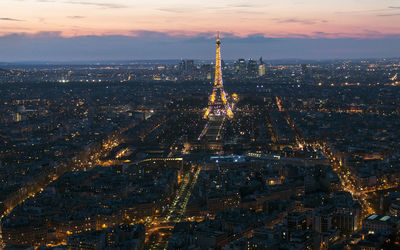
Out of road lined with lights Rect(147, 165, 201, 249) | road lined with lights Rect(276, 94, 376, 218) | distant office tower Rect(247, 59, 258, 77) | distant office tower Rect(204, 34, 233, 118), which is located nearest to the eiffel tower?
distant office tower Rect(204, 34, 233, 118)

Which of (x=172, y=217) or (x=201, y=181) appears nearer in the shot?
(x=172, y=217)

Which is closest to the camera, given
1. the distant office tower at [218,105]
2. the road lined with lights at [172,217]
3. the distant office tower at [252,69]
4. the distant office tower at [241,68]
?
the road lined with lights at [172,217]

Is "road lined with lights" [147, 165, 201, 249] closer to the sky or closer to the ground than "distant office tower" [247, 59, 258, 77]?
closer to the ground

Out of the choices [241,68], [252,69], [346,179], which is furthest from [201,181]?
[241,68]

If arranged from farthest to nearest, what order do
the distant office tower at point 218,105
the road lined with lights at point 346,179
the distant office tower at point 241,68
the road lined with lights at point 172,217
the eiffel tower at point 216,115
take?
1. the distant office tower at point 241,68
2. the distant office tower at point 218,105
3. the eiffel tower at point 216,115
4. the road lined with lights at point 346,179
5. the road lined with lights at point 172,217

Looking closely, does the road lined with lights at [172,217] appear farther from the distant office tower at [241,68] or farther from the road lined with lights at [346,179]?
the distant office tower at [241,68]

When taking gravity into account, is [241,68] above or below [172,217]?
above

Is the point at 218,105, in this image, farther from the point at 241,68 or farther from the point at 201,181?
the point at 241,68

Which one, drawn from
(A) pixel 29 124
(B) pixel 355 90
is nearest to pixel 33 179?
(A) pixel 29 124

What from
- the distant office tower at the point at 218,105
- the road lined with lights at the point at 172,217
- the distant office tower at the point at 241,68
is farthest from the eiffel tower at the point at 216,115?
the distant office tower at the point at 241,68

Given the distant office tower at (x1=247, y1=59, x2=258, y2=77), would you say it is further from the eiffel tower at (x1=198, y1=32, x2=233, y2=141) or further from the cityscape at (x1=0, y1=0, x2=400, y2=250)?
the cityscape at (x1=0, y1=0, x2=400, y2=250)

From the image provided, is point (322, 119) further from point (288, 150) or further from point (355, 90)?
point (355, 90)
